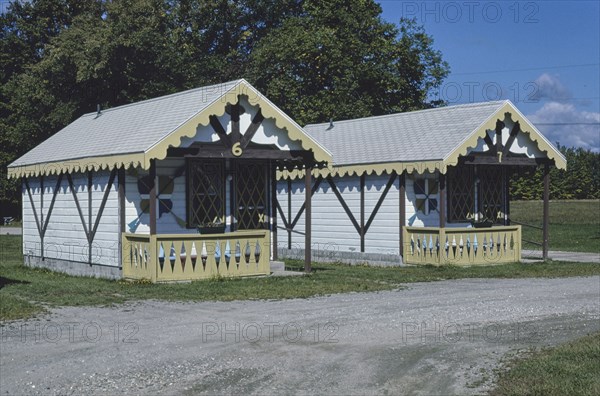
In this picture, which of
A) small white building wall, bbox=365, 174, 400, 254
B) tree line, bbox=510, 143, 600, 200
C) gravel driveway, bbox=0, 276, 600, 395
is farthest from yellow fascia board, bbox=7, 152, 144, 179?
tree line, bbox=510, 143, 600, 200

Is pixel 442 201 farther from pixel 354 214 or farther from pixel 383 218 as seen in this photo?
pixel 354 214

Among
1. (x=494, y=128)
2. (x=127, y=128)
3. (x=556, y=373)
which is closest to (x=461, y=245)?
(x=494, y=128)

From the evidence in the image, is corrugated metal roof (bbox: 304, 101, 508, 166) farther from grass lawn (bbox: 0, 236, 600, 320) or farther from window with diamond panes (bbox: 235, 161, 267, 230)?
window with diamond panes (bbox: 235, 161, 267, 230)

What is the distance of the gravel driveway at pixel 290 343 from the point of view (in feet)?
28.4

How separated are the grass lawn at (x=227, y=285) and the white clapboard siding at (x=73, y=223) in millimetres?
656

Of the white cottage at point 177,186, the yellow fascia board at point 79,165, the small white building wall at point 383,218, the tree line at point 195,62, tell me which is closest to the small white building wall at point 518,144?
the small white building wall at point 383,218

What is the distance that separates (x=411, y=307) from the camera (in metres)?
14.4

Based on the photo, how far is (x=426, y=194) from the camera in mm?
24062

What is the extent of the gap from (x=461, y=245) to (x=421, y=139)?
3.26 m

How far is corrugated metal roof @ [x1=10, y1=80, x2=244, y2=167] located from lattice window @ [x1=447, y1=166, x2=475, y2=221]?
7.81 metres

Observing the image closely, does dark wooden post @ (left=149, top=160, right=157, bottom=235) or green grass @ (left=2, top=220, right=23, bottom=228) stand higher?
dark wooden post @ (left=149, top=160, right=157, bottom=235)

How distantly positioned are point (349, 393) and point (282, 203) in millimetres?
19580

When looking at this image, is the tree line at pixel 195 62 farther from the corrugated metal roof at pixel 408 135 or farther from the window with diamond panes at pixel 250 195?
the window with diamond panes at pixel 250 195

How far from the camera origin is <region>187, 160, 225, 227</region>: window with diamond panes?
20078mm
